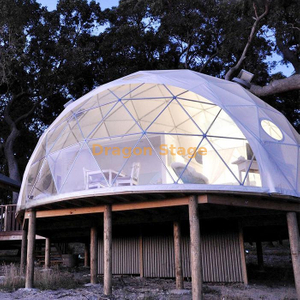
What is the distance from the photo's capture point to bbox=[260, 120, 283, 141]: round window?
1077 centimetres

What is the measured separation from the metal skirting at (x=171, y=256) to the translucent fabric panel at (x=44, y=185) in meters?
4.67

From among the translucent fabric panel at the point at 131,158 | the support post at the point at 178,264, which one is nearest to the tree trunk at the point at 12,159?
the translucent fabric panel at the point at 131,158

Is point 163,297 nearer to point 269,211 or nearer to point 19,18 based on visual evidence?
point 269,211

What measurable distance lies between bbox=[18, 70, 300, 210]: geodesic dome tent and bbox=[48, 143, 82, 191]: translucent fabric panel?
30mm

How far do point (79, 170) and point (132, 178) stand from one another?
168cm

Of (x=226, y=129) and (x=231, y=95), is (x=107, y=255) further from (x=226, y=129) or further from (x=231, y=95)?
(x=231, y=95)

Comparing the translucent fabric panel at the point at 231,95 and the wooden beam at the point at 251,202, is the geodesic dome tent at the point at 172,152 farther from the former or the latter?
the wooden beam at the point at 251,202

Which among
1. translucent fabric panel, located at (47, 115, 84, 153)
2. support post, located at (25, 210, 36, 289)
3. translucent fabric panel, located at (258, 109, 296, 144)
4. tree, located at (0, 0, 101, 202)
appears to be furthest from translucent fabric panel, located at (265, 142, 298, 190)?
tree, located at (0, 0, 101, 202)

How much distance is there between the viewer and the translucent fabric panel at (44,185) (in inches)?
448

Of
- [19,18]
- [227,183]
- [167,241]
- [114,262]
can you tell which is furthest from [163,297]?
[19,18]

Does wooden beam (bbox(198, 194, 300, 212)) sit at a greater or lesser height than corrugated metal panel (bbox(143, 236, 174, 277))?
greater

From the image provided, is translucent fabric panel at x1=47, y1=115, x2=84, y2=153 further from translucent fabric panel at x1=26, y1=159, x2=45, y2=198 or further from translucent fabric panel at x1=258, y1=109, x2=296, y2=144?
translucent fabric panel at x1=258, y1=109, x2=296, y2=144

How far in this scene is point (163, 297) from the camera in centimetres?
968

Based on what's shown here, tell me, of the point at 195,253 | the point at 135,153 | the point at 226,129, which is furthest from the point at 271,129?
the point at 195,253
